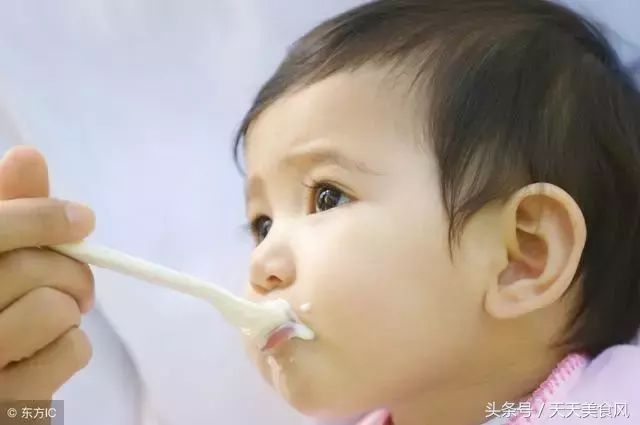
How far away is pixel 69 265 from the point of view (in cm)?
68

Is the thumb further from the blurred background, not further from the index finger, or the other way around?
the blurred background

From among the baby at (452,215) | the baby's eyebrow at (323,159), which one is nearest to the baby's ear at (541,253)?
the baby at (452,215)

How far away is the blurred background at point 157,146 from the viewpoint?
1.05 meters

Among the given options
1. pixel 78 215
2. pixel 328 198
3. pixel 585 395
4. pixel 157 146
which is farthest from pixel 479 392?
pixel 157 146

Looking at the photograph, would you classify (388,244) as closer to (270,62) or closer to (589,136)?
(589,136)

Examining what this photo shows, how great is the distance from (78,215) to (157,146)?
477 mm

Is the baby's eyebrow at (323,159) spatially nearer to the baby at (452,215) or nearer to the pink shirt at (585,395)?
the baby at (452,215)

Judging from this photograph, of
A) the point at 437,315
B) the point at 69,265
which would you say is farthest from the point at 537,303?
the point at 69,265

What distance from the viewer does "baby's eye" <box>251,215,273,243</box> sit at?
87 centimetres

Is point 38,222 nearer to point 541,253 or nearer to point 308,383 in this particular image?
point 308,383

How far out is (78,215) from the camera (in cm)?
67

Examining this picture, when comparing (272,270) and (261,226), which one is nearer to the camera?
(272,270)

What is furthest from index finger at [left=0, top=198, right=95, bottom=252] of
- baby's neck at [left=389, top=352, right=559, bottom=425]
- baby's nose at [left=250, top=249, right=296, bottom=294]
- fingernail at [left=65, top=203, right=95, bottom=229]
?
baby's neck at [left=389, top=352, right=559, bottom=425]

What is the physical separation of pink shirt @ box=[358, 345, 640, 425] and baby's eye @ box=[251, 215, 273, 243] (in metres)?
0.25
